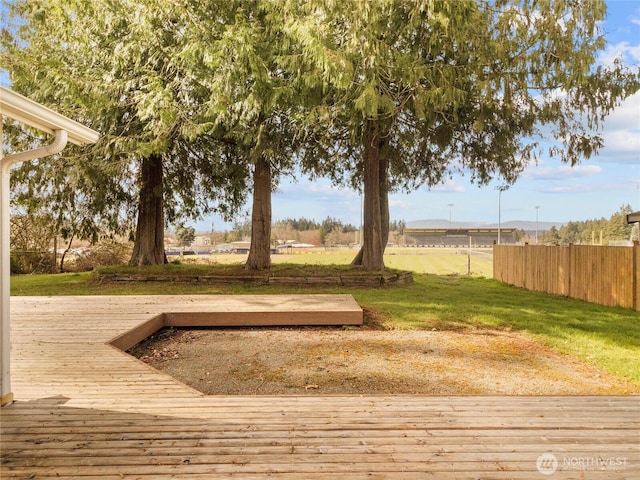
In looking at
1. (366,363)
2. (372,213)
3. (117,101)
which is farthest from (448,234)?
(366,363)

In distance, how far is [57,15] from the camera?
399 inches

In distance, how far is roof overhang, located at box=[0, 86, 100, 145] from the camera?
9.00ft

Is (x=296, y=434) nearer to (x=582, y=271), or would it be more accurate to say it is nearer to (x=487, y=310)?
(x=487, y=310)

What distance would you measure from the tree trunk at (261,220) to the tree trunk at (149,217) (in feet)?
9.28

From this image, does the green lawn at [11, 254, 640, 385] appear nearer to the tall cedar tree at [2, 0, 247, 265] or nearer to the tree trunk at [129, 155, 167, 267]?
the tree trunk at [129, 155, 167, 267]

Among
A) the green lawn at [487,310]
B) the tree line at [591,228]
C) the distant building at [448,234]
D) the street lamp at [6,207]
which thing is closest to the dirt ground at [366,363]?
the green lawn at [487,310]

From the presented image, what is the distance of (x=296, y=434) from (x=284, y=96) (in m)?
7.87

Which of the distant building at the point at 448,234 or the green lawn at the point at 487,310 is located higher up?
the distant building at the point at 448,234

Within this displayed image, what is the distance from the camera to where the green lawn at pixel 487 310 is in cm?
618

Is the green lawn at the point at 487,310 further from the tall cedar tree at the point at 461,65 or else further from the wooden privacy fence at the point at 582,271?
the tall cedar tree at the point at 461,65

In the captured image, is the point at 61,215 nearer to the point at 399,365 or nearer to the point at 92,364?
the point at 92,364

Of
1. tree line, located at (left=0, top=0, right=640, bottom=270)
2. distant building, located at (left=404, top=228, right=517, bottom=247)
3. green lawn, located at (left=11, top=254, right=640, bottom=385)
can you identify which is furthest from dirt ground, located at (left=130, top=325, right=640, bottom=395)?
distant building, located at (left=404, top=228, right=517, bottom=247)

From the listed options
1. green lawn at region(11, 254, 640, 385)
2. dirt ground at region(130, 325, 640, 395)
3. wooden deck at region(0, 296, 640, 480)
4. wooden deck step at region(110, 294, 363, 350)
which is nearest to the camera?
wooden deck at region(0, 296, 640, 480)

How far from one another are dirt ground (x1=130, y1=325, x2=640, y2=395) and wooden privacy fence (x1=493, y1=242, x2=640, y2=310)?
3722 millimetres
